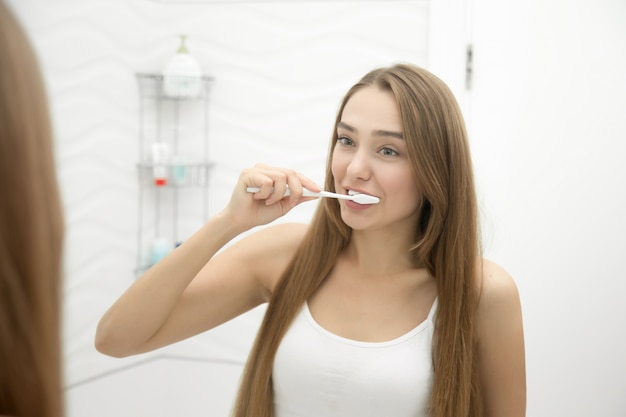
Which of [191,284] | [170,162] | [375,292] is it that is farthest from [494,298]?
[170,162]

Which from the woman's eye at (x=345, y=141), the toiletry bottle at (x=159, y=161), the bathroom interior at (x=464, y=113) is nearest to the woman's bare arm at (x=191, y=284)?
the woman's eye at (x=345, y=141)

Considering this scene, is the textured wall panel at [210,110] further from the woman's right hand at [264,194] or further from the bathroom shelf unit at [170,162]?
the woman's right hand at [264,194]

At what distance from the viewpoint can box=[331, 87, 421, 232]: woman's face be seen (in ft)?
3.86

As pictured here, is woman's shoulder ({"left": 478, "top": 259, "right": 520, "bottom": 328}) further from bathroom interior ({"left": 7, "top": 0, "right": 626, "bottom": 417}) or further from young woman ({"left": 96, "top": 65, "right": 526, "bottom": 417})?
bathroom interior ({"left": 7, "top": 0, "right": 626, "bottom": 417})

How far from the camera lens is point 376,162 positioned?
1188 millimetres

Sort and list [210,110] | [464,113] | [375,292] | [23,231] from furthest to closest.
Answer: [210,110]
[464,113]
[375,292]
[23,231]

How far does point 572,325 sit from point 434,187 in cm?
104

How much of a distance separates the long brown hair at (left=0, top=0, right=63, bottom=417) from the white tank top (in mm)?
801

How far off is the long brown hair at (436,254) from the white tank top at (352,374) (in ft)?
0.09

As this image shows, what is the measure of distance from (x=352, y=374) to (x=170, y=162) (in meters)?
1.26

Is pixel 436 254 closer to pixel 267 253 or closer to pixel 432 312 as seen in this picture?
pixel 432 312

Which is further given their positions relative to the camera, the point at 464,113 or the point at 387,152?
the point at 464,113

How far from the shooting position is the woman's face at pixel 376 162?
1.18 metres

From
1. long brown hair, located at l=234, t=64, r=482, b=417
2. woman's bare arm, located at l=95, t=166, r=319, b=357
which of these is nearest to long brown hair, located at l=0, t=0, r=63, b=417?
woman's bare arm, located at l=95, t=166, r=319, b=357
